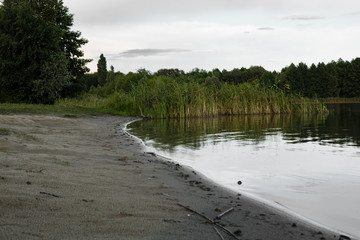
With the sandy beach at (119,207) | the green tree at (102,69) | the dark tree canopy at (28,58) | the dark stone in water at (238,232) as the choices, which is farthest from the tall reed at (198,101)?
the green tree at (102,69)

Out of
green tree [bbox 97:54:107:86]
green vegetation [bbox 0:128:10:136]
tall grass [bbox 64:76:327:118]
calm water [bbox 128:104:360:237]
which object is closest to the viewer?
calm water [bbox 128:104:360:237]

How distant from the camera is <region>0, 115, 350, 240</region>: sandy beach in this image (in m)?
2.82

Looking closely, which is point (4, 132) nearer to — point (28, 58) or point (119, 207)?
point (119, 207)

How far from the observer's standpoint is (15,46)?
91.7 ft

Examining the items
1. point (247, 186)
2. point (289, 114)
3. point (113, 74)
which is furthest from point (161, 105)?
point (113, 74)

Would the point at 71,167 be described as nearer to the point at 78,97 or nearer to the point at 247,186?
the point at 247,186

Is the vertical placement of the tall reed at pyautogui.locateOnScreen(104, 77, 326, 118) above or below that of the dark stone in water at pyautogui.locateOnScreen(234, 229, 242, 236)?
above

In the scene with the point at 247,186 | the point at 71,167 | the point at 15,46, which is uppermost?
the point at 15,46

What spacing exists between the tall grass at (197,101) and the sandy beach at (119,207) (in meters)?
20.1

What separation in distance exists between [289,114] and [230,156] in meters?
22.4

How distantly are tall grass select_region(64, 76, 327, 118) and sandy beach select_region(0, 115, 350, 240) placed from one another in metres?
20.1

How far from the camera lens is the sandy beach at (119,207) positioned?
282cm

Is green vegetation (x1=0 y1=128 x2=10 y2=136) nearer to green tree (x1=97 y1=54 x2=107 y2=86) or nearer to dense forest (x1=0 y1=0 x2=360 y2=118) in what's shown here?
dense forest (x1=0 y1=0 x2=360 y2=118)

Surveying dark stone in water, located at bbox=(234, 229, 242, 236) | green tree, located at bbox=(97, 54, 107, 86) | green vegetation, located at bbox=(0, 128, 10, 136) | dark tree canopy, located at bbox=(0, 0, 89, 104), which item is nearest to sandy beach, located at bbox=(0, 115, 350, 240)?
dark stone in water, located at bbox=(234, 229, 242, 236)
